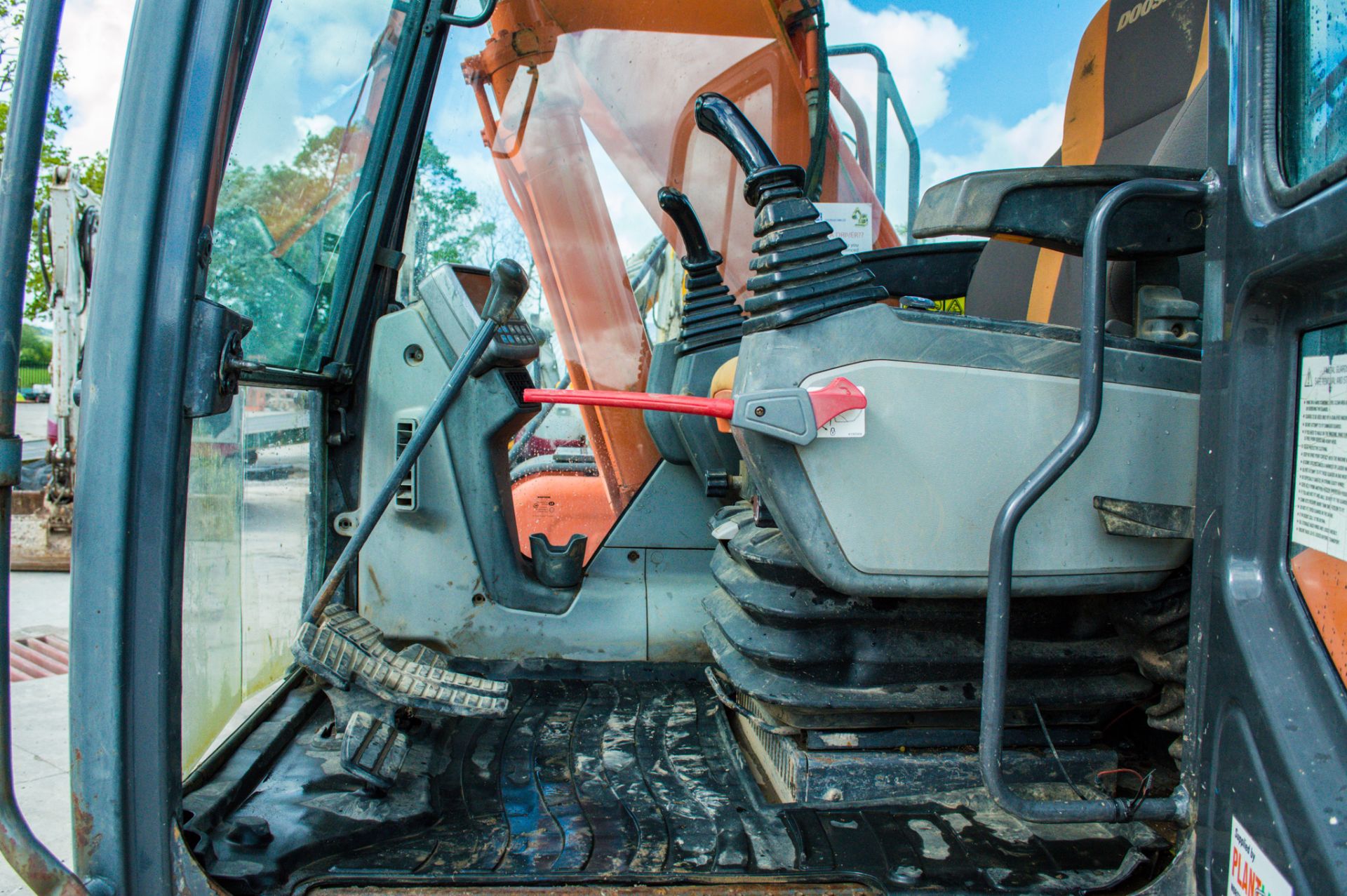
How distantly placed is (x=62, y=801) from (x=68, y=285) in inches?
144

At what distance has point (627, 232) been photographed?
218cm

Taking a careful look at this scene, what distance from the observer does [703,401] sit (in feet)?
3.50

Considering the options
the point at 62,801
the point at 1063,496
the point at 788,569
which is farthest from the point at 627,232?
the point at 62,801

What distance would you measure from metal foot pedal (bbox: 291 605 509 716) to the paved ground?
0.41 m

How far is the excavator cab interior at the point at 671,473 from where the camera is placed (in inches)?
39.1

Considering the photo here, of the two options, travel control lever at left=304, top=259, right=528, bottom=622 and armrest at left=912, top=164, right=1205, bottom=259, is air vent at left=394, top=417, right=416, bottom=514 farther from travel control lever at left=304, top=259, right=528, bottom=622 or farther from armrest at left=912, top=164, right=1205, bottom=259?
armrest at left=912, top=164, right=1205, bottom=259

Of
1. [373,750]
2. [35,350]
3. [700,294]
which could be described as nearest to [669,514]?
[700,294]

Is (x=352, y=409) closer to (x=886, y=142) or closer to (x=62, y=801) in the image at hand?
(x=62, y=801)

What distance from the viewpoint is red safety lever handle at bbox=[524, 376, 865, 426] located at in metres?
0.98

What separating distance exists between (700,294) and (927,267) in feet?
1.76

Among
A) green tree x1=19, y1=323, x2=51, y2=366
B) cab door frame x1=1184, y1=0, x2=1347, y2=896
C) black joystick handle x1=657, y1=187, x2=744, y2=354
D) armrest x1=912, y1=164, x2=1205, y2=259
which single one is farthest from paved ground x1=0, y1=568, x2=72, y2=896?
green tree x1=19, y1=323, x2=51, y2=366

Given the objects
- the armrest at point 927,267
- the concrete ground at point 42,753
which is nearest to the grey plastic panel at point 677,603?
the armrest at point 927,267

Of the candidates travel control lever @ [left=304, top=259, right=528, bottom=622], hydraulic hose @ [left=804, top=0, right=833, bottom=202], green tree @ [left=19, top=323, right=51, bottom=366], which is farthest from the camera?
green tree @ [left=19, top=323, right=51, bottom=366]

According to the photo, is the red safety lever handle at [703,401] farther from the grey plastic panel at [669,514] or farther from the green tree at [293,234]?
the grey plastic panel at [669,514]
